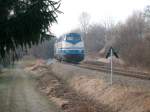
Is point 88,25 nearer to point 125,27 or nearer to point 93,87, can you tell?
point 125,27

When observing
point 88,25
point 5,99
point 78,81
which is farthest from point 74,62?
point 88,25

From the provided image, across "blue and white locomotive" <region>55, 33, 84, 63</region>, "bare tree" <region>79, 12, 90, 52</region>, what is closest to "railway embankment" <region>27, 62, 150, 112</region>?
"blue and white locomotive" <region>55, 33, 84, 63</region>

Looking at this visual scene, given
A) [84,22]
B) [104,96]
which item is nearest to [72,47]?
[104,96]

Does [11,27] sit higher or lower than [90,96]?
higher

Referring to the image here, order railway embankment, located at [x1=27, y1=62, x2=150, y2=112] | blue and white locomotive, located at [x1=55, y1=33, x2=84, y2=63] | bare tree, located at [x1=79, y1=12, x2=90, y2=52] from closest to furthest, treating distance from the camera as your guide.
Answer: railway embankment, located at [x1=27, y1=62, x2=150, y2=112], blue and white locomotive, located at [x1=55, y1=33, x2=84, y2=63], bare tree, located at [x1=79, y1=12, x2=90, y2=52]

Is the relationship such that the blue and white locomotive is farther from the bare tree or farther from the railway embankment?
the bare tree

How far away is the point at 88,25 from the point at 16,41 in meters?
128

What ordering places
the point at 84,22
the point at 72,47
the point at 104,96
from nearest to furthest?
1. the point at 104,96
2. the point at 72,47
3. the point at 84,22

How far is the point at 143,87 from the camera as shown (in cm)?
1875

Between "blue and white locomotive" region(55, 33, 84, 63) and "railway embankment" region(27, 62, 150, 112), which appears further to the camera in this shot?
"blue and white locomotive" region(55, 33, 84, 63)

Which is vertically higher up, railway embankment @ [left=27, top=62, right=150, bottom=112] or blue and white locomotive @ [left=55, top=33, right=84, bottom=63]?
blue and white locomotive @ [left=55, top=33, right=84, bottom=63]

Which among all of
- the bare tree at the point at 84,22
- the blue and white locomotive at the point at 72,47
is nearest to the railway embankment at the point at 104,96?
the blue and white locomotive at the point at 72,47

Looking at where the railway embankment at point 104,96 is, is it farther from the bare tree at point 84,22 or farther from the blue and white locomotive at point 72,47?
the bare tree at point 84,22

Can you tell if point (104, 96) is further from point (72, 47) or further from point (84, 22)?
point (84, 22)
